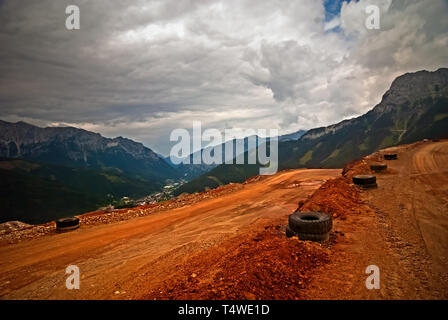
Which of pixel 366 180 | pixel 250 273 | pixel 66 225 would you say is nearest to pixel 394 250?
pixel 250 273

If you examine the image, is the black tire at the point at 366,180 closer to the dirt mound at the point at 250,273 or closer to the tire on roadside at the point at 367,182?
the tire on roadside at the point at 367,182

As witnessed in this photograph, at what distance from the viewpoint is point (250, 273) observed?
6.19 metres

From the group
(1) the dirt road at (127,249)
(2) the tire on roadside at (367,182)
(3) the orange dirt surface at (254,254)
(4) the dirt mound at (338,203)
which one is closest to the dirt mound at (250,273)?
(3) the orange dirt surface at (254,254)

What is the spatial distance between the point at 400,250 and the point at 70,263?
42.5 feet

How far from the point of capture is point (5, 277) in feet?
27.9

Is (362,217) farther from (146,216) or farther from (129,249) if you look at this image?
(146,216)

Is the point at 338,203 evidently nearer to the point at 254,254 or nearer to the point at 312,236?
the point at 312,236

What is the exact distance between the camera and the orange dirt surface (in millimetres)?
5805

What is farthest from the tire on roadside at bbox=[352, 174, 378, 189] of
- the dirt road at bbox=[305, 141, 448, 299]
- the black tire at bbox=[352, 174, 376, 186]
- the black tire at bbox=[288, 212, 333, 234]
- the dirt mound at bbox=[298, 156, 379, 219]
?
the black tire at bbox=[288, 212, 333, 234]

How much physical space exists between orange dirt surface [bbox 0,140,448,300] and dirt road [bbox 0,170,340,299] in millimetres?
55

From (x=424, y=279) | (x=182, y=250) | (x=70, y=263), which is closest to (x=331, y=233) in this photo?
(x=424, y=279)

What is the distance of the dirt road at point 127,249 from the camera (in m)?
7.21

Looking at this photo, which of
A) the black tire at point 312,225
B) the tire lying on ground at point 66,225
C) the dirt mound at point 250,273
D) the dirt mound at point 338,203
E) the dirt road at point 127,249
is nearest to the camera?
the dirt mound at point 250,273

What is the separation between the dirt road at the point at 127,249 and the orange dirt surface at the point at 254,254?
0.18ft
